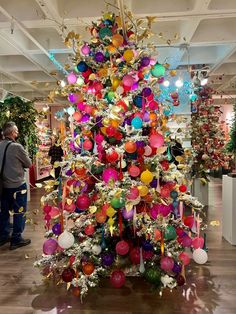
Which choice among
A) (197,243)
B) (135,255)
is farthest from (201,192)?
(135,255)

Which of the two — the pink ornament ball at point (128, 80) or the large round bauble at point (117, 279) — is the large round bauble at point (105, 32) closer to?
the pink ornament ball at point (128, 80)

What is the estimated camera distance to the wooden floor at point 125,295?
237cm

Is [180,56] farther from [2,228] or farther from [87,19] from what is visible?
[2,228]

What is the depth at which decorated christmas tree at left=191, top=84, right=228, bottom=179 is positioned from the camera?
5.46 m

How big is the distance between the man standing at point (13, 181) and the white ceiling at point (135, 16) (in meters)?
0.78

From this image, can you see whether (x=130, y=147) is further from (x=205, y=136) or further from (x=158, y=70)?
(x=205, y=136)

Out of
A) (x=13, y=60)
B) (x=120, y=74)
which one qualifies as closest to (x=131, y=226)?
(x=120, y=74)

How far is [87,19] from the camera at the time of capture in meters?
3.46

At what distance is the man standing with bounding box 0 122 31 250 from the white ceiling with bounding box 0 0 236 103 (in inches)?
30.7

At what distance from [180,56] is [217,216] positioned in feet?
9.48

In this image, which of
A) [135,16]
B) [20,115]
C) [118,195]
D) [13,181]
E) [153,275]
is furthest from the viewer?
[20,115]

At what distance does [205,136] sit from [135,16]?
9.08 feet

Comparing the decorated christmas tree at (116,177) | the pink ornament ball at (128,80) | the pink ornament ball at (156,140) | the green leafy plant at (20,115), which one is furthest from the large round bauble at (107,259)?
the green leafy plant at (20,115)

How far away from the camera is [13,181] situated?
12.0 feet
